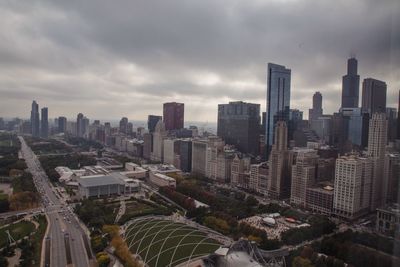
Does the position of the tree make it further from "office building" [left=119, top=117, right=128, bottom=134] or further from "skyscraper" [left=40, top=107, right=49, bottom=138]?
"skyscraper" [left=40, top=107, right=49, bottom=138]

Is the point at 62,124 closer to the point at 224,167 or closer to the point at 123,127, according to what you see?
the point at 123,127

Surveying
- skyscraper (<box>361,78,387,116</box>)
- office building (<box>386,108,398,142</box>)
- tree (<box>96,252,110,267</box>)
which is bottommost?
tree (<box>96,252,110,267</box>)

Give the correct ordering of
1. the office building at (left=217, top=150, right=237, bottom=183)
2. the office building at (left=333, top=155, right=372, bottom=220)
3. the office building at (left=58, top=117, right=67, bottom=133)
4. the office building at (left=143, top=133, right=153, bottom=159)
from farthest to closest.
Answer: the office building at (left=58, top=117, right=67, bottom=133) → the office building at (left=143, top=133, right=153, bottom=159) → the office building at (left=217, top=150, right=237, bottom=183) → the office building at (left=333, top=155, right=372, bottom=220)

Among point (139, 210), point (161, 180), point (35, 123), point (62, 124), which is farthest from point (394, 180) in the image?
point (62, 124)

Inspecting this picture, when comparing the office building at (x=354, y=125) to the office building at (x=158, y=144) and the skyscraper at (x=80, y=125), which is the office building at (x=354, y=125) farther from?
the skyscraper at (x=80, y=125)

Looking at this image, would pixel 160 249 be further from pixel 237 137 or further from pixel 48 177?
pixel 237 137

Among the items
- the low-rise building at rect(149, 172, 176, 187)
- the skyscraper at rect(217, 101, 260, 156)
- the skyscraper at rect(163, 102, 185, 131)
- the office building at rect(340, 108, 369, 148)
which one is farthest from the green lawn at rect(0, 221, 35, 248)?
the skyscraper at rect(163, 102, 185, 131)

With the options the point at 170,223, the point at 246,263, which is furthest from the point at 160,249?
the point at 246,263

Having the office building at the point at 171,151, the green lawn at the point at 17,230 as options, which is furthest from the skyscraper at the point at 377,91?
the office building at the point at 171,151
